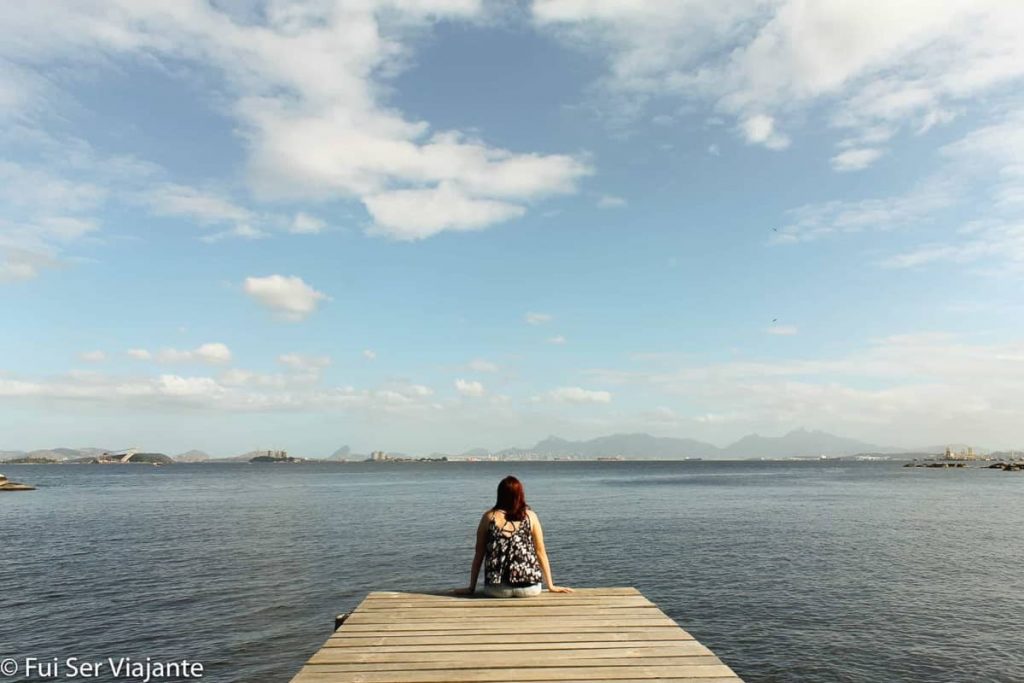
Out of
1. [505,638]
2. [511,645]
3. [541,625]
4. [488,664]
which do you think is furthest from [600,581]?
[488,664]

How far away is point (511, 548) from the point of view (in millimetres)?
10930

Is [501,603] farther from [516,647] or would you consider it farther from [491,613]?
[516,647]

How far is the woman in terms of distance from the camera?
1092 centimetres

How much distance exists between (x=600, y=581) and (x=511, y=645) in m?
24.5

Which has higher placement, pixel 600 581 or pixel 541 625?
pixel 541 625

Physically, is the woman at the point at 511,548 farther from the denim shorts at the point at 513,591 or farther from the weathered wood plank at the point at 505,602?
the weathered wood plank at the point at 505,602

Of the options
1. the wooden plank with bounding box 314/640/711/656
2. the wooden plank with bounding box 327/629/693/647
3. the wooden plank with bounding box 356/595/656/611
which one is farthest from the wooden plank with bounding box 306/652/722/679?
the wooden plank with bounding box 356/595/656/611

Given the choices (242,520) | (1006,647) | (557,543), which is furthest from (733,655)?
(242,520)

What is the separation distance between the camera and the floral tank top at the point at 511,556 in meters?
10.9

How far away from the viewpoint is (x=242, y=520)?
6469 cm

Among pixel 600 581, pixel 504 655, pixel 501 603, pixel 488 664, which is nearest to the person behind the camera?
pixel 488 664

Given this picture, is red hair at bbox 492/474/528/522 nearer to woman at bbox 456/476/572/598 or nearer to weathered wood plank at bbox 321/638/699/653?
woman at bbox 456/476/572/598

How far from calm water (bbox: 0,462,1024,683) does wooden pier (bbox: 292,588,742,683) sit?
1197 centimetres

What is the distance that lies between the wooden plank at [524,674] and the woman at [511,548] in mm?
3539
